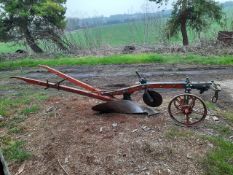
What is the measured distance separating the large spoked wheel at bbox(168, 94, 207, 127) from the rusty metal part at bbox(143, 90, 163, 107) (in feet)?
0.75

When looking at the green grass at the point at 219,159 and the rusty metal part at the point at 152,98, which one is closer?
the green grass at the point at 219,159

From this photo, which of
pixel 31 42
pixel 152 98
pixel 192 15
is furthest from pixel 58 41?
pixel 152 98

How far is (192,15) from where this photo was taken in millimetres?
16609

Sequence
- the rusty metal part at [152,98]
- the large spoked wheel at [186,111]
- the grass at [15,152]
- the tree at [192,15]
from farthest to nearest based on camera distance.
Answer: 1. the tree at [192,15]
2. the rusty metal part at [152,98]
3. the large spoked wheel at [186,111]
4. the grass at [15,152]

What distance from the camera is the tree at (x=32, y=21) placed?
641 inches

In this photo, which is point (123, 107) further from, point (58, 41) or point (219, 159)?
point (58, 41)

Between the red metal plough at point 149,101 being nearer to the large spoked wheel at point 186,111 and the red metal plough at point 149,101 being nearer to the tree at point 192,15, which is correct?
the large spoked wheel at point 186,111

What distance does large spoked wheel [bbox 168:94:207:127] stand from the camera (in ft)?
18.3

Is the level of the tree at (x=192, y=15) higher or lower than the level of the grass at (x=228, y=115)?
higher

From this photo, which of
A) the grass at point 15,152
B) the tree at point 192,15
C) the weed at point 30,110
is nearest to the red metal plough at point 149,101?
the weed at point 30,110

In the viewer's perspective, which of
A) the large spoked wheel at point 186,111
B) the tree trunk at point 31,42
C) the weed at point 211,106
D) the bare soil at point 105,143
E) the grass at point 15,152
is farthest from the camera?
the tree trunk at point 31,42

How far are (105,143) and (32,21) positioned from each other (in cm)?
1316

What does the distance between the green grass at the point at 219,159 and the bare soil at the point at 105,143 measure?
0.33 ft

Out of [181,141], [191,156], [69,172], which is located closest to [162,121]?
[181,141]
